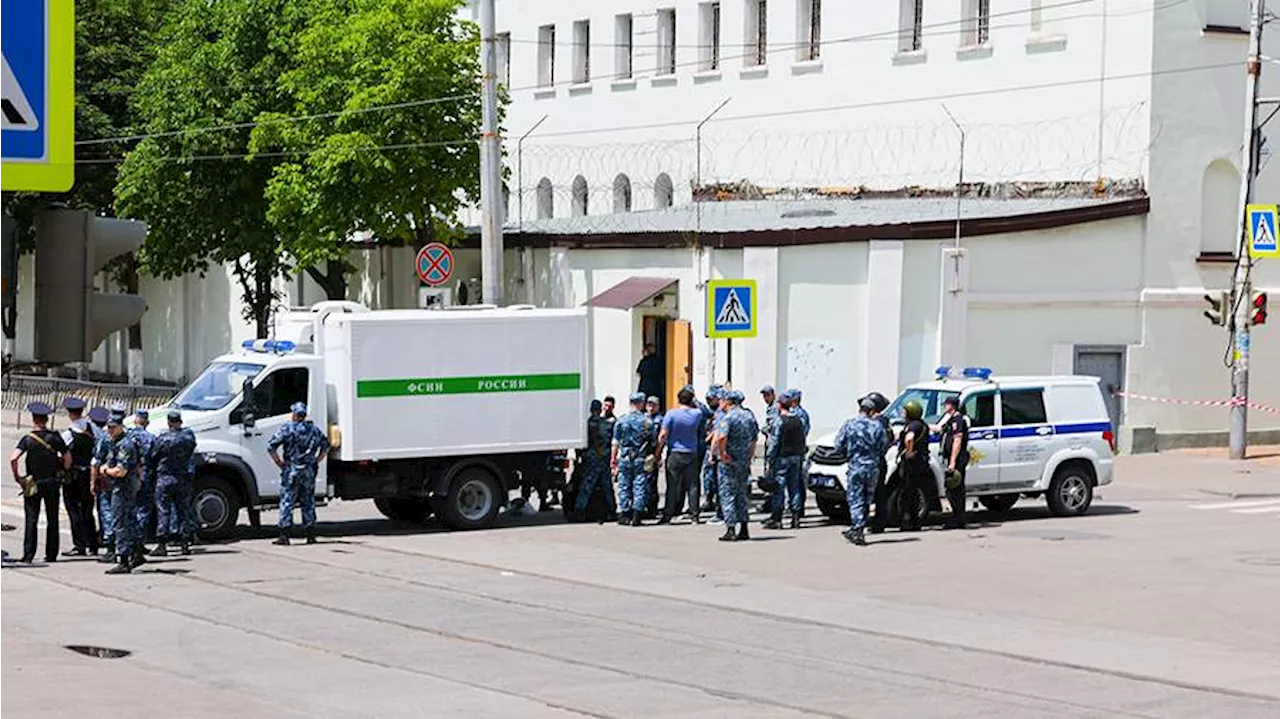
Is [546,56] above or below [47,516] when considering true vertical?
above

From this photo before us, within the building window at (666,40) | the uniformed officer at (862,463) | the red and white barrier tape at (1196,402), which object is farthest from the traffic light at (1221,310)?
the building window at (666,40)

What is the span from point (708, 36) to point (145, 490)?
3122cm

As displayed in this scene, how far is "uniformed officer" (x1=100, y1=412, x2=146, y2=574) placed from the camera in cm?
2158

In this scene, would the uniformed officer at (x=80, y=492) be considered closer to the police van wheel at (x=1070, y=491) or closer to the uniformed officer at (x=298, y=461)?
the uniformed officer at (x=298, y=461)

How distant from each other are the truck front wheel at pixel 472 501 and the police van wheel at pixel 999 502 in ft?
21.2

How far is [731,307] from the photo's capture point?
27.9 meters

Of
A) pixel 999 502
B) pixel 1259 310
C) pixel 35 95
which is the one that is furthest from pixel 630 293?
pixel 35 95

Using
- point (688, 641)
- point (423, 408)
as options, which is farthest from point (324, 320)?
point (688, 641)

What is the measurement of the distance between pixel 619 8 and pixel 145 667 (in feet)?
133

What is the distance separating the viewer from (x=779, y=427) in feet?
83.8

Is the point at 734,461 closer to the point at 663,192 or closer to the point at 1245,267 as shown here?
the point at 1245,267

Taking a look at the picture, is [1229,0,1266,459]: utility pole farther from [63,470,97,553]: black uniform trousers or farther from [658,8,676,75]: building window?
[658,8,676,75]: building window

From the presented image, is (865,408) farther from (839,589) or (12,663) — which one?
(12,663)

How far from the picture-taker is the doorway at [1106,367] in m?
35.3
